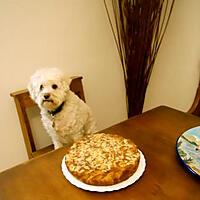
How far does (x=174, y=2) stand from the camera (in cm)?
188

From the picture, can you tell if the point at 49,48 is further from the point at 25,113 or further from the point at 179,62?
the point at 179,62

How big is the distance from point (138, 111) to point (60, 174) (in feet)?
4.27

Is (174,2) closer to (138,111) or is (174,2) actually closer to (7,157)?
(138,111)

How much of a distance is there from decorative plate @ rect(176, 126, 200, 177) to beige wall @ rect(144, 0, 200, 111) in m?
1.10

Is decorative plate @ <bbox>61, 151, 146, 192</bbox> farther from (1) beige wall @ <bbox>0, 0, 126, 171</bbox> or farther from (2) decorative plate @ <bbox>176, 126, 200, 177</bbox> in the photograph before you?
(1) beige wall @ <bbox>0, 0, 126, 171</bbox>

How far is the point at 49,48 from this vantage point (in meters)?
1.58

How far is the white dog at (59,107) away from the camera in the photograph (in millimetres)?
1296

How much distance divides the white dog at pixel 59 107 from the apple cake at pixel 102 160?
46cm

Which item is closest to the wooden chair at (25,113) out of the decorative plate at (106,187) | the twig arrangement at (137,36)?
the twig arrangement at (137,36)

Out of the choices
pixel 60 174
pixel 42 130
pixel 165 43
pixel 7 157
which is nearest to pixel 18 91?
pixel 42 130

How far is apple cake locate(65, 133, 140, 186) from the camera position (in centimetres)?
75

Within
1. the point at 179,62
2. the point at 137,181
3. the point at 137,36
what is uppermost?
the point at 137,36

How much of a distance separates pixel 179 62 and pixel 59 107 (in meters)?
1.20

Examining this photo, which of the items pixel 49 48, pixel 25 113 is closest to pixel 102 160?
pixel 25 113
